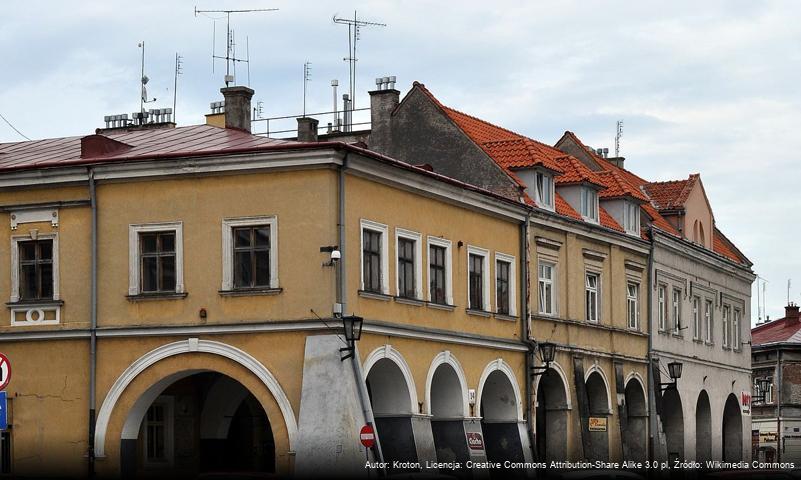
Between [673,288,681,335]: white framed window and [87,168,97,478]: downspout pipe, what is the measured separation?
25871 millimetres

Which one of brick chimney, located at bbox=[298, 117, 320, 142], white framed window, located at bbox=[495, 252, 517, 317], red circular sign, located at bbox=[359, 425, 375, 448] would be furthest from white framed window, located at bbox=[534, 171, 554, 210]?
red circular sign, located at bbox=[359, 425, 375, 448]

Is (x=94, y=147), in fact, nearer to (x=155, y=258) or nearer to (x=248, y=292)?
(x=155, y=258)

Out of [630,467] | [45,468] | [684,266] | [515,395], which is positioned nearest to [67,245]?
[45,468]

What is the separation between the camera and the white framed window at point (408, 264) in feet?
129

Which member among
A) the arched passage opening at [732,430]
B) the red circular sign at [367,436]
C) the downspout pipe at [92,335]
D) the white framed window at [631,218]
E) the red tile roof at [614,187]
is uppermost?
the red tile roof at [614,187]

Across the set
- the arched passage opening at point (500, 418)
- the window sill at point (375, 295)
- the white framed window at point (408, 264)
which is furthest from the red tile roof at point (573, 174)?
the window sill at point (375, 295)

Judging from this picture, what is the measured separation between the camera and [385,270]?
126 ft

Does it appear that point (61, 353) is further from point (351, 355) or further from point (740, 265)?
point (740, 265)

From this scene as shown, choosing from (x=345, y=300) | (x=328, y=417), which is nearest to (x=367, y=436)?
(x=328, y=417)

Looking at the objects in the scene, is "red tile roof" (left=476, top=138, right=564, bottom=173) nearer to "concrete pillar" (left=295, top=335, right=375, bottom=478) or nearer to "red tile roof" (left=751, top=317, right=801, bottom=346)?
"concrete pillar" (left=295, top=335, right=375, bottom=478)

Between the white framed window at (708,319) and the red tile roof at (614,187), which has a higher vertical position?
the red tile roof at (614,187)

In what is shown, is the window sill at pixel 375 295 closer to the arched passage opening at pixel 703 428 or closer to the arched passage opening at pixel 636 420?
the arched passage opening at pixel 636 420

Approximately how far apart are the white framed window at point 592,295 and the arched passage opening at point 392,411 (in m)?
12.7

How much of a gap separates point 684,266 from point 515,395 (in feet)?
53.1
